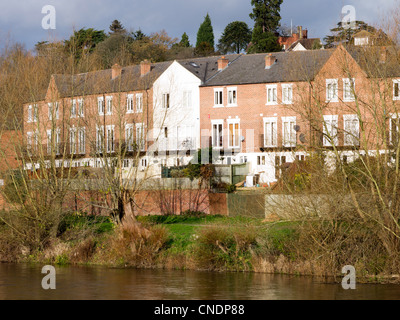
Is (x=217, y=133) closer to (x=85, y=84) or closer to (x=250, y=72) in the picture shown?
(x=250, y=72)

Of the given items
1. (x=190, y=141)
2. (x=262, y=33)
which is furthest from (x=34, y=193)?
(x=262, y=33)

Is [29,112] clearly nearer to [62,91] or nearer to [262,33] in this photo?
[62,91]

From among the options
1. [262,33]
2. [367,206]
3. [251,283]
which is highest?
[262,33]

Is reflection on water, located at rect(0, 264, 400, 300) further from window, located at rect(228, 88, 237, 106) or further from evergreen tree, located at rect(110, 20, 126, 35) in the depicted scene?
evergreen tree, located at rect(110, 20, 126, 35)

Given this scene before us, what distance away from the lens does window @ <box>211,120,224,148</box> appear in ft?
200

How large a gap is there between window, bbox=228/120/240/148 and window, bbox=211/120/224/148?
33.0 inches

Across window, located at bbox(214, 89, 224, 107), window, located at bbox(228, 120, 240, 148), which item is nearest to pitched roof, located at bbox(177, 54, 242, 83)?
window, located at bbox(214, 89, 224, 107)

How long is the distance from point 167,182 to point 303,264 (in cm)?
1702

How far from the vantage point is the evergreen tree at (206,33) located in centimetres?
11256

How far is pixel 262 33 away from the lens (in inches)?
3725

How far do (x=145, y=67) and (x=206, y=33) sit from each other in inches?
1992

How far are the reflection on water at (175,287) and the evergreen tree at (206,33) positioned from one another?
272 ft

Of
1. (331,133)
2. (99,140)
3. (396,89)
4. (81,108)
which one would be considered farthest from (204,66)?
(396,89)

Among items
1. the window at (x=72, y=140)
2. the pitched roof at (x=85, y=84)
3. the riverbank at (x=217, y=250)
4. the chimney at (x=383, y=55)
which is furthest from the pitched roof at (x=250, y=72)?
the chimney at (x=383, y=55)
